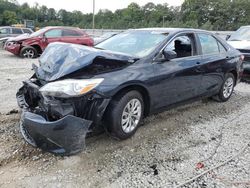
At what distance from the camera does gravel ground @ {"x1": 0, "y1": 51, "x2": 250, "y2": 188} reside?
3.00m

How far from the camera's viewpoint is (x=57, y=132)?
9.99 ft

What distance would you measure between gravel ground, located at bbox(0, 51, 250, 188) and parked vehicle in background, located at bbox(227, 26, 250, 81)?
3.69 m

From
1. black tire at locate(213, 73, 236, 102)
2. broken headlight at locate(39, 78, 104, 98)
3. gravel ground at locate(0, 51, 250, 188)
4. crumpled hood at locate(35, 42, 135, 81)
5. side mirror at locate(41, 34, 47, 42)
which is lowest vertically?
gravel ground at locate(0, 51, 250, 188)

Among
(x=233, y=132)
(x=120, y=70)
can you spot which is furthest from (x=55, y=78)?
(x=233, y=132)

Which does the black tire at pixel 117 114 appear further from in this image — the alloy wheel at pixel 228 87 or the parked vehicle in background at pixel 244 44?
the parked vehicle in background at pixel 244 44

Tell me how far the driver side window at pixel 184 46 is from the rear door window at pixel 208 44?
0.90 feet

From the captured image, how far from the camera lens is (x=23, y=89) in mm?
4258

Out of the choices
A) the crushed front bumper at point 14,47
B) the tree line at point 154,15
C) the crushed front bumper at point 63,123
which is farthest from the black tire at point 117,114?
the tree line at point 154,15

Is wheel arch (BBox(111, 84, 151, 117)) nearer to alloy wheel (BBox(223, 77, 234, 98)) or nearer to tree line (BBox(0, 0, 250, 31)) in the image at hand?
alloy wheel (BBox(223, 77, 234, 98))

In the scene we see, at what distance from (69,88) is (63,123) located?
0.42 m

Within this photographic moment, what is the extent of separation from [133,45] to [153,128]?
1.34 m

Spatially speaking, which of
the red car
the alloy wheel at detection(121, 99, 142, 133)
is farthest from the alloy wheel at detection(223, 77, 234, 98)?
the red car

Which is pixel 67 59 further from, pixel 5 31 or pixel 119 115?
pixel 5 31

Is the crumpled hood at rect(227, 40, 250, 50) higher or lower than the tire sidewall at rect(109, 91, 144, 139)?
higher
